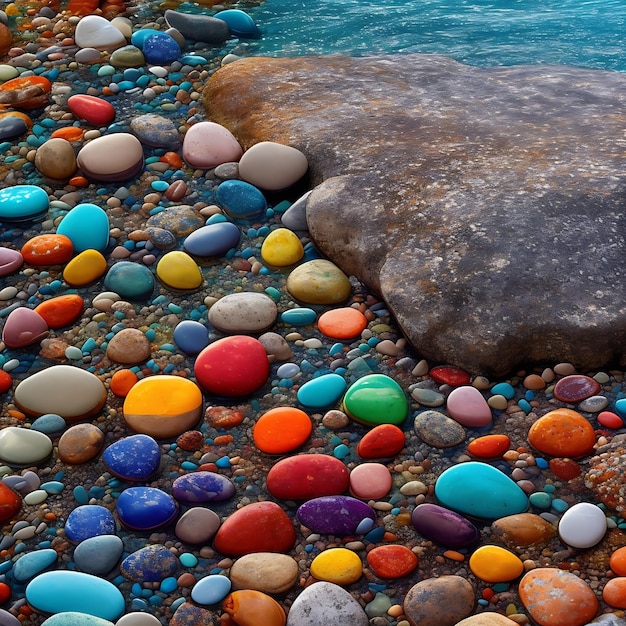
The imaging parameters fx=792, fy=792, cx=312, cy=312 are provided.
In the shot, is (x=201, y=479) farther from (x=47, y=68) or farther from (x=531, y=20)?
(x=531, y=20)

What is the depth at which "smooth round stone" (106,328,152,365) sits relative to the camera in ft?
7.03

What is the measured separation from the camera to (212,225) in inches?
98.6

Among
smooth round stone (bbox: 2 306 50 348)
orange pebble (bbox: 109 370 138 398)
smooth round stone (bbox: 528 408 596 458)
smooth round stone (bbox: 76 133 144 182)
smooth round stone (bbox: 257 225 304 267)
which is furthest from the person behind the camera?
smooth round stone (bbox: 76 133 144 182)

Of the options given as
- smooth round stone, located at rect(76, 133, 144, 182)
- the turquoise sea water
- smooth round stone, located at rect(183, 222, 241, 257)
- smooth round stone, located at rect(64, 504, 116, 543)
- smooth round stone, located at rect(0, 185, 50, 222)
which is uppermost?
the turquoise sea water

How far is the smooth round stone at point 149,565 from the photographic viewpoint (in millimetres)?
1618

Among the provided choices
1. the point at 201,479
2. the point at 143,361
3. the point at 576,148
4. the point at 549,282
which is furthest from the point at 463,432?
the point at 576,148

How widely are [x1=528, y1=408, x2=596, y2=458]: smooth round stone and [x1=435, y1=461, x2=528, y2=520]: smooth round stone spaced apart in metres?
0.16

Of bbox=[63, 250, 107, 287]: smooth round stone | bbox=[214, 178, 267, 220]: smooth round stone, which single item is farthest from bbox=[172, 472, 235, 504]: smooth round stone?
bbox=[214, 178, 267, 220]: smooth round stone

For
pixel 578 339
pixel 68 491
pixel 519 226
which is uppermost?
pixel 519 226

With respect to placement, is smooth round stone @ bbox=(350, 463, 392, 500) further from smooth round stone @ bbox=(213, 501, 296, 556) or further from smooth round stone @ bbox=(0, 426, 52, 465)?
smooth round stone @ bbox=(0, 426, 52, 465)

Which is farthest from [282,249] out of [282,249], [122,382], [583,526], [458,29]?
Answer: [458,29]

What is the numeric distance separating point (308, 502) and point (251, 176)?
4.37 ft

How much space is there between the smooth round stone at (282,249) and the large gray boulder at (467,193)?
0.07 metres

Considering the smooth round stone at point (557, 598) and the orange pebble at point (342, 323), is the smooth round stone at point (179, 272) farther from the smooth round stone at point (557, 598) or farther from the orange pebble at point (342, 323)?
the smooth round stone at point (557, 598)
